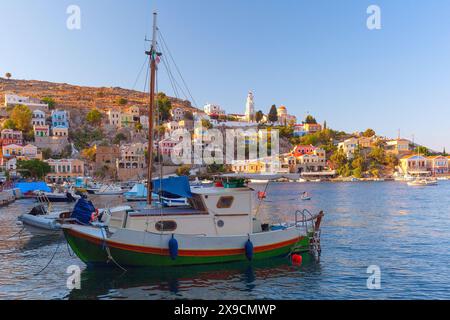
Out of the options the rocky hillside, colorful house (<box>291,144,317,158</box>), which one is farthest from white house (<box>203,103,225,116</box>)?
colorful house (<box>291,144,317,158</box>)

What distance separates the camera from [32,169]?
7850cm

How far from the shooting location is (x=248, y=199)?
16.5m

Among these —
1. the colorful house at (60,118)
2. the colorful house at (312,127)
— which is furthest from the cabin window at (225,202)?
the colorful house at (312,127)

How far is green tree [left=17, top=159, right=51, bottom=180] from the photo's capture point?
78.5 m

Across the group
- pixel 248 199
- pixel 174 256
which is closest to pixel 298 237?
pixel 248 199

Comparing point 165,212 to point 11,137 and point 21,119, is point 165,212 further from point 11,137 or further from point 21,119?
point 21,119

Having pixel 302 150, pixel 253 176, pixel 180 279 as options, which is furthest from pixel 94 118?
pixel 180 279

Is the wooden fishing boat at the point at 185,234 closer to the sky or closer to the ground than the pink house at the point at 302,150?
closer to the ground

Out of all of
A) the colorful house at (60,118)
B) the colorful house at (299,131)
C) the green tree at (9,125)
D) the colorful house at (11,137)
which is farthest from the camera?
the colorful house at (299,131)

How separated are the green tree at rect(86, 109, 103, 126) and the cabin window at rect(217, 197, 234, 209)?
11548 cm

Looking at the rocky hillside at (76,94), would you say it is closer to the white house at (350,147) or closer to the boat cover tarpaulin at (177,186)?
the white house at (350,147)

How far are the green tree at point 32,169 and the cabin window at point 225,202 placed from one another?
72212 mm

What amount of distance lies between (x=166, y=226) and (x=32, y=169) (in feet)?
236

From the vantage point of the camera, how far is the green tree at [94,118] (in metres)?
123
